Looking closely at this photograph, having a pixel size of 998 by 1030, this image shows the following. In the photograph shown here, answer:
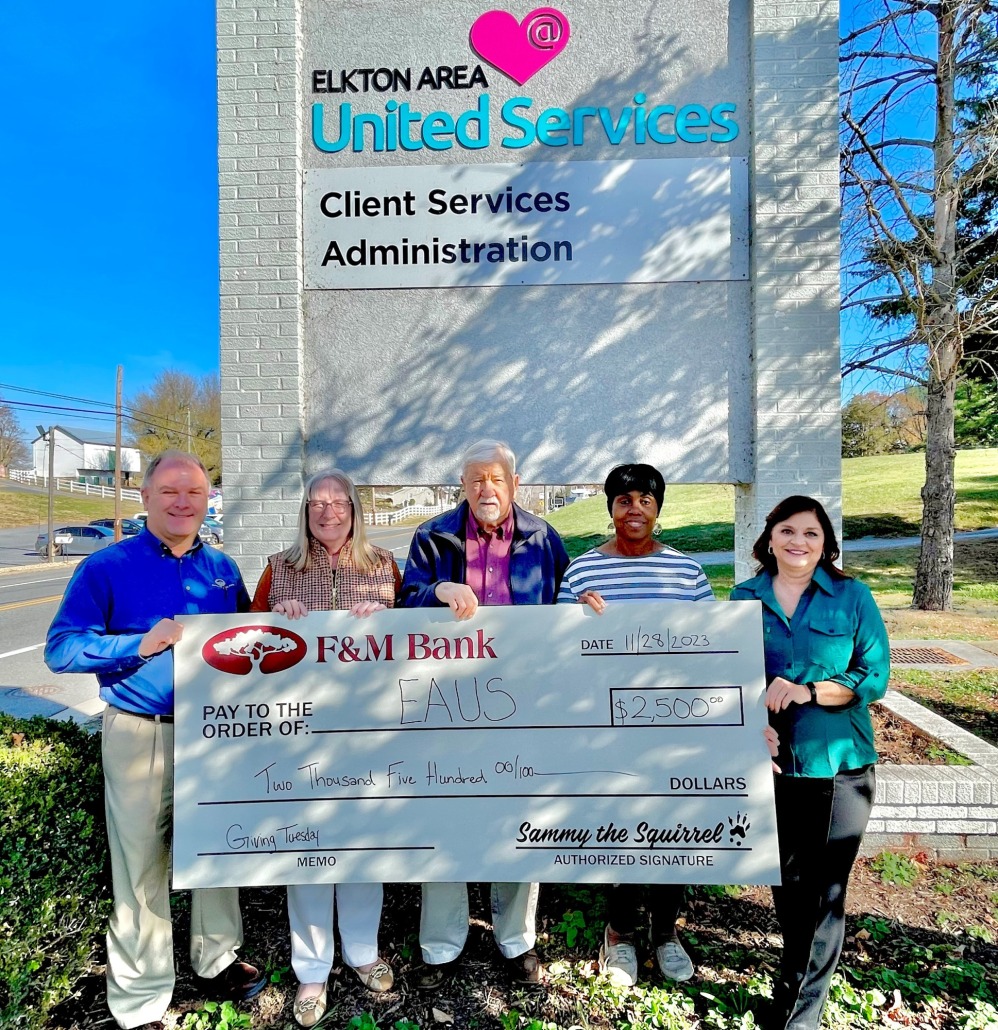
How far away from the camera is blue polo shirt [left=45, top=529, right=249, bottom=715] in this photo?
222 cm

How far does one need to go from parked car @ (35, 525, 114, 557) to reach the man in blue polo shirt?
30.7 meters

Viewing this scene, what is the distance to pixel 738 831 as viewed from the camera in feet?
7.91

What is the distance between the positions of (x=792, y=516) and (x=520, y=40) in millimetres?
3946

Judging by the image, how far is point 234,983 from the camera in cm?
255

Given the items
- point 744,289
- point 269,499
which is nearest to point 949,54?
point 744,289

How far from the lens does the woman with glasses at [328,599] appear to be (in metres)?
2.51

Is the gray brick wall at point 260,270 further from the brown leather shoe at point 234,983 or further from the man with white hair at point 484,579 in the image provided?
the brown leather shoe at point 234,983

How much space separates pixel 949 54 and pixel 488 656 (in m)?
10.4

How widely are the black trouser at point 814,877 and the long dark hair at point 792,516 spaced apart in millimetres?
720

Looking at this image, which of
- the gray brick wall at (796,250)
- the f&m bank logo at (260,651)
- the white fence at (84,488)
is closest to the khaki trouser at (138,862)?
the f&m bank logo at (260,651)

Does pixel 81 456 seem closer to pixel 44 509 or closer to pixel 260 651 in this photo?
pixel 44 509

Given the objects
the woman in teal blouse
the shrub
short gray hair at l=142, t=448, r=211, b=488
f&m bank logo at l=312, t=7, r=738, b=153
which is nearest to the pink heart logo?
f&m bank logo at l=312, t=7, r=738, b=153

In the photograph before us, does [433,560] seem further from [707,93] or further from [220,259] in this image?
[707,93]

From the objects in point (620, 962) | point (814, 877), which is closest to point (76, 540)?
point (620, 962)
